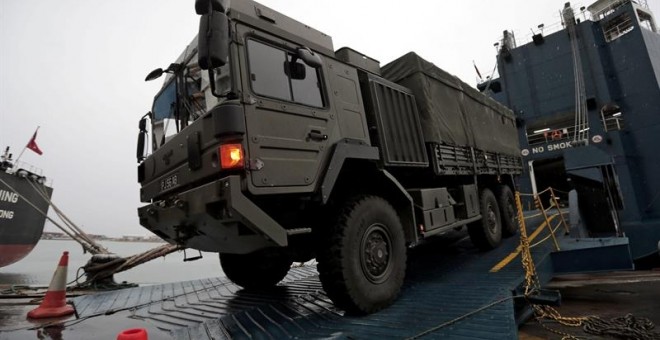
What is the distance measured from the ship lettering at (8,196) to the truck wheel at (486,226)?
20.7 m

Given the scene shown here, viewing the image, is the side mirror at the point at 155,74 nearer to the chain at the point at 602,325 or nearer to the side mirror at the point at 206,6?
the side mirror at the point at 206,6

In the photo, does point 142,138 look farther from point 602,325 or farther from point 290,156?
point 602,325

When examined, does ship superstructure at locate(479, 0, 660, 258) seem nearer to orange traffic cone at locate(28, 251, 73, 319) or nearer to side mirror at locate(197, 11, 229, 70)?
side mirror at locate(197, 11, 229, 70)

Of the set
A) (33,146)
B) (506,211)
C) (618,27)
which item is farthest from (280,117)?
(33,146)

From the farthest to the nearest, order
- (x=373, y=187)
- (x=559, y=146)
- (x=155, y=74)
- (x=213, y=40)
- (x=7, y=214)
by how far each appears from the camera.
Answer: (x=7, y=214) < (x=559, y=146) < (x=373, y=187) < (x=155, y=74) < (x=213, y=40)

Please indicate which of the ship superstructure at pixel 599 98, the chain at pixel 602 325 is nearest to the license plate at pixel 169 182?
the chain at pixel 602 325

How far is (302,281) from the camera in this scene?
19.0 ft

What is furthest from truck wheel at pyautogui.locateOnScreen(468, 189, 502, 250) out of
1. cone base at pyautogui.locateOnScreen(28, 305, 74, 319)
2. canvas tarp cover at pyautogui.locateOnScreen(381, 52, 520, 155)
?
cone base at pyautogui.locateOnScreen(28, 305, 74, 319)

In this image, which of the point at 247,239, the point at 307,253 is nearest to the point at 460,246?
the point at 307,253

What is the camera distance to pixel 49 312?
15.4 ft

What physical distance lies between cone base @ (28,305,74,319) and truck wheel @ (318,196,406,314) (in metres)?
4.09

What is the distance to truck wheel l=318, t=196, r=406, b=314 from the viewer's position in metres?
3.22

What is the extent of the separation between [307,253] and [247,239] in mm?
1263

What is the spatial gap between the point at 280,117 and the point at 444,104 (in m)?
3.57
